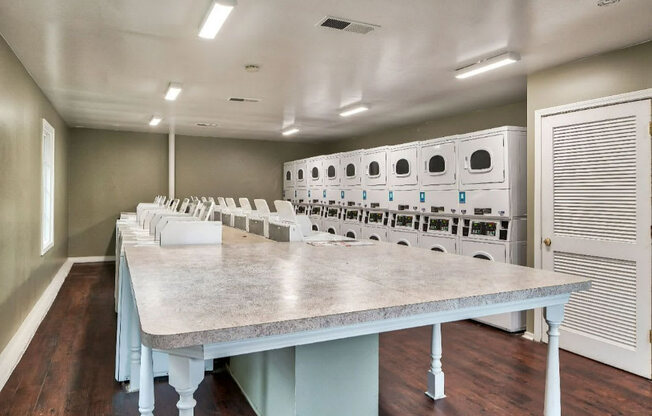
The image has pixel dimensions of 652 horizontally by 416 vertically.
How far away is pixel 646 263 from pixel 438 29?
2.39 m

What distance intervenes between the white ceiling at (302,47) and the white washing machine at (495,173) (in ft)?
2.10

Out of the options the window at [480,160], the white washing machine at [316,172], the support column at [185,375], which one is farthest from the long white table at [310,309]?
the white washing machine at [316,172]

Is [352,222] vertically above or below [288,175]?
below

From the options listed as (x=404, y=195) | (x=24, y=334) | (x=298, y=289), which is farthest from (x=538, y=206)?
(x=24, y=334)

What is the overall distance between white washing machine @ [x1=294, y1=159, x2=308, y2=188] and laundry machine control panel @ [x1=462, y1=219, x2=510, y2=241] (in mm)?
4584

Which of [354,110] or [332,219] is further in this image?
[332,219]

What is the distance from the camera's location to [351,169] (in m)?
7.32

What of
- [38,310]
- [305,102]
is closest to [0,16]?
[38,310]

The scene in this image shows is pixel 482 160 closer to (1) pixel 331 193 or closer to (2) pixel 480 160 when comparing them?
(2) pixel 480 160

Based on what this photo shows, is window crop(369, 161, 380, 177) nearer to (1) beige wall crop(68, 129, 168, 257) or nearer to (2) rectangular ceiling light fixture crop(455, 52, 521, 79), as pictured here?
(2) rectangular ceiling light fixture crop(455, 52, 521, 79)

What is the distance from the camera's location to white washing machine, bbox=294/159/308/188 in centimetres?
909

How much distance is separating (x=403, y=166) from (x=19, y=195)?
431cm

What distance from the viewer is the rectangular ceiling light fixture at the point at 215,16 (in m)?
2.67

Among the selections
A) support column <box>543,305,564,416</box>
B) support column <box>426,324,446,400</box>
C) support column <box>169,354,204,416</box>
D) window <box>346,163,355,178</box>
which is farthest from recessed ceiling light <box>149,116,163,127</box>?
support column <box>543,305,564,416</box>
